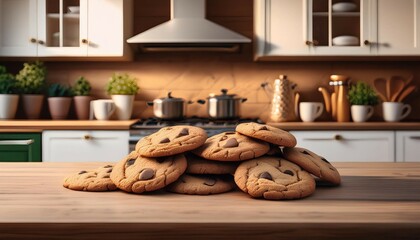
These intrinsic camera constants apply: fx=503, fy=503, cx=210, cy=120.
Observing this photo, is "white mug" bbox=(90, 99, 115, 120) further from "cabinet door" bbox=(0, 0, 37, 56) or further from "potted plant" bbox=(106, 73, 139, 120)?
"cabinet door" bbox=(0, 0, 37, 56)

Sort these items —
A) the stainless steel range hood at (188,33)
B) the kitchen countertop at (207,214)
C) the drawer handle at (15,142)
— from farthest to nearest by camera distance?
the stainless steel range hood at (188,33)
the drawer handle at (15,142)
the kitchen countertop at (207,214)

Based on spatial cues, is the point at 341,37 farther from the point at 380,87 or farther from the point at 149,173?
the point at 149,173

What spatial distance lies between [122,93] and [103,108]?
187 millimetres

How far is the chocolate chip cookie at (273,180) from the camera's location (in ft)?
3.32

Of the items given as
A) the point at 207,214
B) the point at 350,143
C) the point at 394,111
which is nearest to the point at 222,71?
the point at 350,143

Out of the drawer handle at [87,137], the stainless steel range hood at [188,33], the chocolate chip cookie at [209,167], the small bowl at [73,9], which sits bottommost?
the drawer handle at [87,137]

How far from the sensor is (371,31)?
3373 mm

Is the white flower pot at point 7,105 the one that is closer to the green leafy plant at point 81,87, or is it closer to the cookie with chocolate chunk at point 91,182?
the green leafy plant at point 81,87

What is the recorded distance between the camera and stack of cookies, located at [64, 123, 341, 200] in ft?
3.43

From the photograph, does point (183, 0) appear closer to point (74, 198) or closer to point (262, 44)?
point (262, 44)

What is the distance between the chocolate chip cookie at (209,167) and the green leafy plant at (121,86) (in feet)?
8.30

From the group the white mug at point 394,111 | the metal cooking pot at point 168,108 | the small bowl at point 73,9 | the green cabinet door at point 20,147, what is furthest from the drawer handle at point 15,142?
the white mug at point 394,111

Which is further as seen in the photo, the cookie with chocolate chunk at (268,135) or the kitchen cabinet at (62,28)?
the kitchen cabinet at (62,28)

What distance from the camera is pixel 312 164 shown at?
45.1 inches
